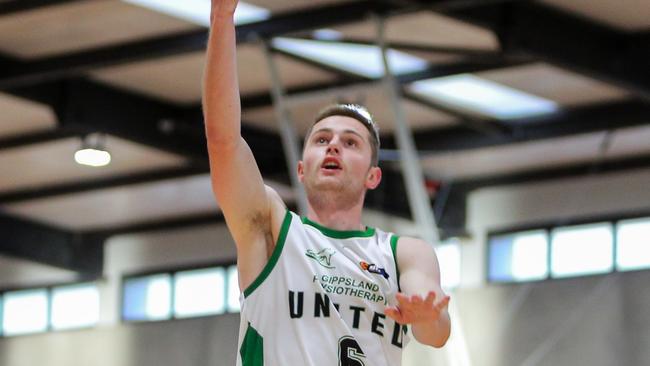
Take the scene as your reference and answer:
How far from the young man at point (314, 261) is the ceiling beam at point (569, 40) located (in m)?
9.85

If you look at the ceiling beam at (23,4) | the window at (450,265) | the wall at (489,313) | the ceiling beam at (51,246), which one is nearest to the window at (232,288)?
the wall at (489,313)

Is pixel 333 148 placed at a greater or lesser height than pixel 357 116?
lesser

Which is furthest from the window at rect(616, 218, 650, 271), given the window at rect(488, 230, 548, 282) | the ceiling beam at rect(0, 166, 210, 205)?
the ceiling beam at rect(0, 166, 210, 205)

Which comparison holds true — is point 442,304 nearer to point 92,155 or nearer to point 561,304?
point 92,155

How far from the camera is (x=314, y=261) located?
4738 mm

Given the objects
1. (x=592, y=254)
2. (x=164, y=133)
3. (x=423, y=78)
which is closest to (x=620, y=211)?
(x=592, y=254)

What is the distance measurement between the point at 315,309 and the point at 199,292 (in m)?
19.7

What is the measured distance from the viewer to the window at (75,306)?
25.6m

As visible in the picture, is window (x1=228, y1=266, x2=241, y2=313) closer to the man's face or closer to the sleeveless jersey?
the man's face

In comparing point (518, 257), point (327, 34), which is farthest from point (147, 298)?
point (327, 34)

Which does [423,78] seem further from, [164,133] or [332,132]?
[332,132]

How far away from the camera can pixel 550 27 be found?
15406 millimetres

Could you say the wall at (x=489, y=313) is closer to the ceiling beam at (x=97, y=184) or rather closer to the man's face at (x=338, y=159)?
the ceiling beam at (x=97, y=184)

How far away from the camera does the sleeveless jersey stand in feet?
15.2
